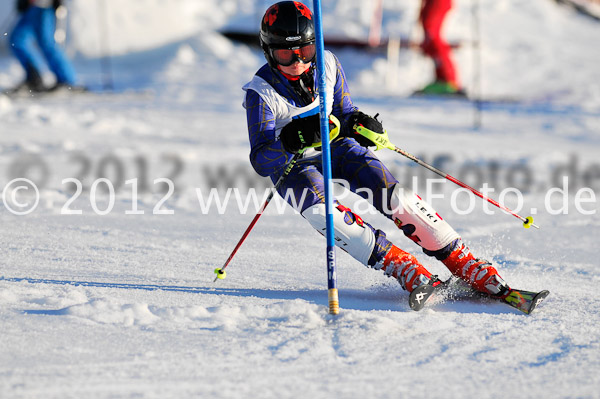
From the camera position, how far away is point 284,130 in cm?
338

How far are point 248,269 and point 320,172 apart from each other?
0.78 m

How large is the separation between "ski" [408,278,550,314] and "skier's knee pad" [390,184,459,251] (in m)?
0.20

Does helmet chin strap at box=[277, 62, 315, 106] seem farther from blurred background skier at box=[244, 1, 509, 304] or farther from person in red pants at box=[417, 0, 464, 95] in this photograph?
person in red pants at box=[417, 0, 464, 95]

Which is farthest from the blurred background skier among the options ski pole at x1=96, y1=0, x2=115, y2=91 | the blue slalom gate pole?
ski pole at x1=96, y1=0, x2=115, y2=91

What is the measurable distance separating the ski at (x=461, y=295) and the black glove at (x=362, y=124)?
0.73 m

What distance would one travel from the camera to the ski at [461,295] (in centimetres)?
334

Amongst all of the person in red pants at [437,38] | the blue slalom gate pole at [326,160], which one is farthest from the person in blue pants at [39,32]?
the blue slalom gate pole at [326,160]

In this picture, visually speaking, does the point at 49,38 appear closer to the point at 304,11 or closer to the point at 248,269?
the point at 248,269

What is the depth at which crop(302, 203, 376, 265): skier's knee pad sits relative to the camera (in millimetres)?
3449

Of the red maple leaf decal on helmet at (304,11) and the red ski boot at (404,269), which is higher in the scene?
the red maple leaf decal on helmet at (304,11)

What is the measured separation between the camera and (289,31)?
351 centimetres

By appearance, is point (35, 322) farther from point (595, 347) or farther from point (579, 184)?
point (579, 184)

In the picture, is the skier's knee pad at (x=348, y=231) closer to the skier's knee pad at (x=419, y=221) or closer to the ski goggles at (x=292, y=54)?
the skier's knee pad at (x=419, y=221)

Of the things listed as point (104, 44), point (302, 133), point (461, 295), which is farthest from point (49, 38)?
point (461, 295)
